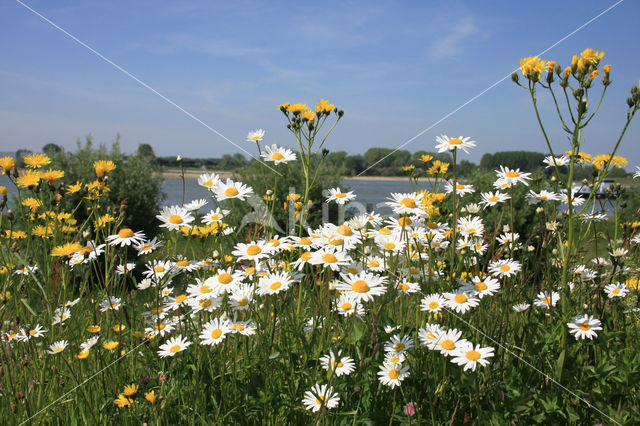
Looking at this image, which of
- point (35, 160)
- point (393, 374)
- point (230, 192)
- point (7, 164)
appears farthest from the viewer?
point (35, 160)

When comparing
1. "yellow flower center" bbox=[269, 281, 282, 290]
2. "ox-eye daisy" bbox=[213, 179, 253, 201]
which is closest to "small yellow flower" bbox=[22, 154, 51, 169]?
"ox-eye daisy" bbox=[213, 179, 253, 201]

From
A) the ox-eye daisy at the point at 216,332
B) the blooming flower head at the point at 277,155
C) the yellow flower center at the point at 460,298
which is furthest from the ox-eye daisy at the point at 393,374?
the blooming flower head at the point at 277,155

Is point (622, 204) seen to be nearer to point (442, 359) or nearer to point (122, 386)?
point (442, 359)

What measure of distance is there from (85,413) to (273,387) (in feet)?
2.56

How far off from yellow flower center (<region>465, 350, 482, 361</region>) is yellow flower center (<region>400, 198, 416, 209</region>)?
0.73 metres

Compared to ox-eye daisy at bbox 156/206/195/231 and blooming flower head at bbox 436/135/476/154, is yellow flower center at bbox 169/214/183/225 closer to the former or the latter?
ox-eye daisy at bbox 156/206/195/231

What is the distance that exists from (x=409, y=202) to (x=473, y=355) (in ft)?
2.57

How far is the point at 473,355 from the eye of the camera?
1.60m

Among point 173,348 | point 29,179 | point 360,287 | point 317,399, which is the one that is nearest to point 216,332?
point 173,348

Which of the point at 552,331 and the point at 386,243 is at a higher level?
the point at 386,243

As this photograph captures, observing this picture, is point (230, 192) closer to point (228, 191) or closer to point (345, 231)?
point (228, 191)

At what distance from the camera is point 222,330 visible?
5.96 ft

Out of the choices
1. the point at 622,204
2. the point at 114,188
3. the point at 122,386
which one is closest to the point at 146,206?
the point at 114,188

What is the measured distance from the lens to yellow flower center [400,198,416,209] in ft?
6.91
